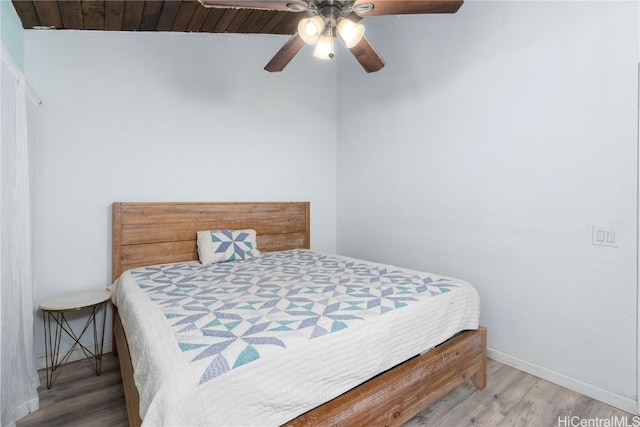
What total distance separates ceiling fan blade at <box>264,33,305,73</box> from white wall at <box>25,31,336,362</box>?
97cm

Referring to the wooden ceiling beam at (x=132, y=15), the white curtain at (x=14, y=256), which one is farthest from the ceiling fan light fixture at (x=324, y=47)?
the white curtain at (x=14, y=256)

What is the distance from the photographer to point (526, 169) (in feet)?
7.17

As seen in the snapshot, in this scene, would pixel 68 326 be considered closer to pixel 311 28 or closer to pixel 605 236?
pixel 311 28

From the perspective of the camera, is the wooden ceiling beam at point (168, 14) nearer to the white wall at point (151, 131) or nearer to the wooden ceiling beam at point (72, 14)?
the white wall at point (151, 131)

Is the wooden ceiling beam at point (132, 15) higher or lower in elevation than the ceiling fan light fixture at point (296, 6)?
higher

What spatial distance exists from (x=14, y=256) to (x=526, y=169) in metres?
2.98

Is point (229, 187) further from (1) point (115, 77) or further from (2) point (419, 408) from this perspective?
(2) point (419, 408)

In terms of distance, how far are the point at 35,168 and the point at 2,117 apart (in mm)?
746

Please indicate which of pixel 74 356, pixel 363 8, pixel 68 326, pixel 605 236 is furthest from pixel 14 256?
pixel 605 236

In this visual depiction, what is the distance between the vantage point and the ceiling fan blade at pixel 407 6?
1699mm

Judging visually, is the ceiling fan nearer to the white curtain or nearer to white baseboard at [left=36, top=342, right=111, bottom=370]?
the white curtain

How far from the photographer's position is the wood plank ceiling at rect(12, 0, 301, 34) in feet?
6.88

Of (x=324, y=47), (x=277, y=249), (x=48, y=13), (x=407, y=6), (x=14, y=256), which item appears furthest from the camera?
(x=277, y=249)

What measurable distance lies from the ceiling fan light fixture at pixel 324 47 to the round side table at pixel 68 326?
211 centimetres
